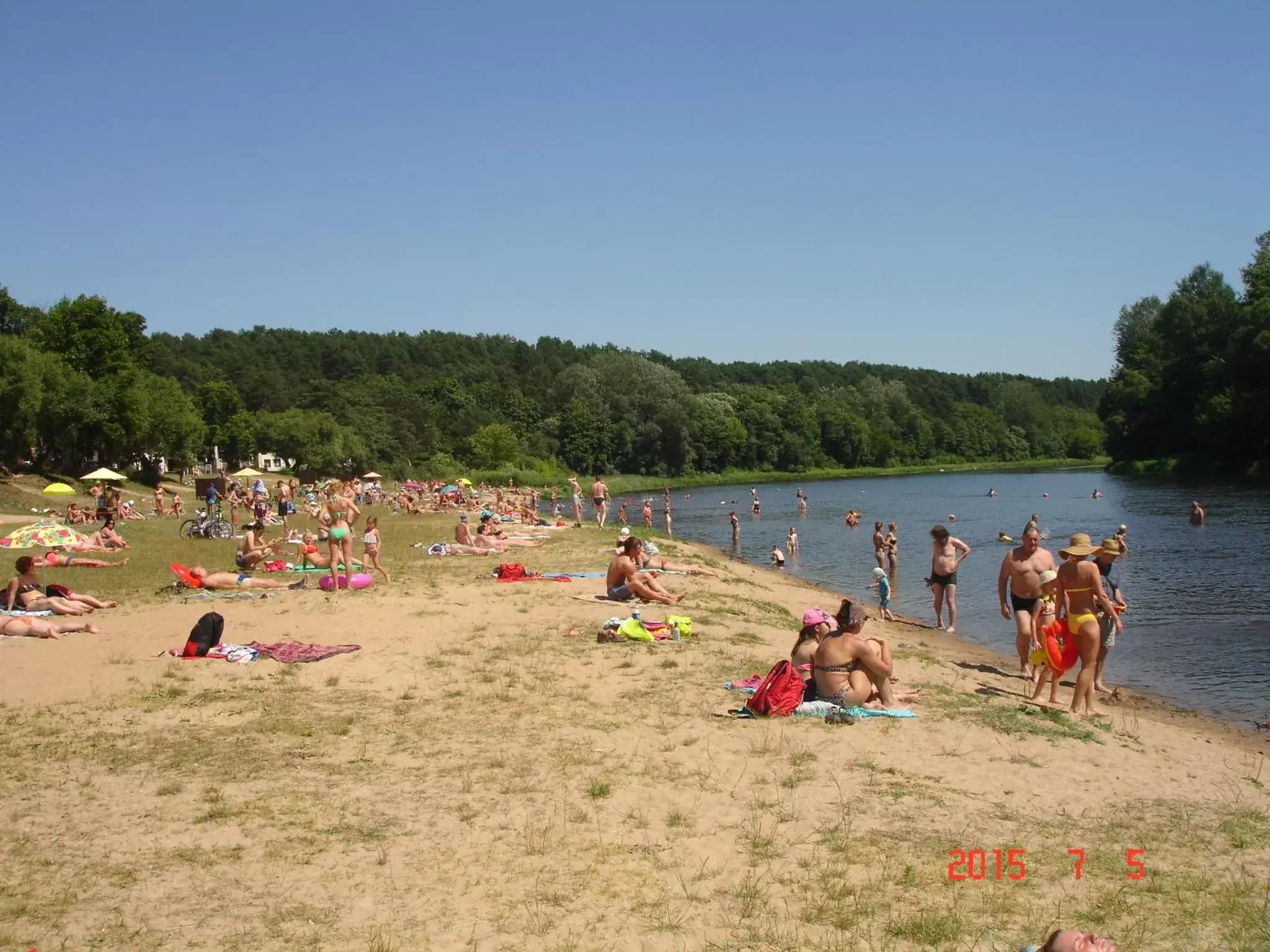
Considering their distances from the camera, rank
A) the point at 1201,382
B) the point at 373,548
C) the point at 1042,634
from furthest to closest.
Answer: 1. the point at 1201,382
2. the point at 373,548
3. the point at 1042,634

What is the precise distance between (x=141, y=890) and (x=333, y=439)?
69.0 m

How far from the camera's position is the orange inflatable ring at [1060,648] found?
356 inches

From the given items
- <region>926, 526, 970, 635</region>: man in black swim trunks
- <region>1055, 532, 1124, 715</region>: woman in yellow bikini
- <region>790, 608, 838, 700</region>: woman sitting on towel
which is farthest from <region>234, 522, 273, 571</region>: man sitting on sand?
<region>1055, 532, 1124, 715</region>: woman in yellow bikini

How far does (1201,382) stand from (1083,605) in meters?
64.4

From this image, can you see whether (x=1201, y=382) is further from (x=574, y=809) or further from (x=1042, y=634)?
(x=574, y=809)

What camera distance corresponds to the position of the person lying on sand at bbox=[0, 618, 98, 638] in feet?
35.7

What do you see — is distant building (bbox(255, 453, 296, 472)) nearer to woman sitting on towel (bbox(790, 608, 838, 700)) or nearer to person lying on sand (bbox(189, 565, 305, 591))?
person lying on sand (bbox(189, 565, 305, 591))

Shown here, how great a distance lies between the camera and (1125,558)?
25484 millimetres

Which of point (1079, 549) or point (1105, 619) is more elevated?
point (1079, 549)

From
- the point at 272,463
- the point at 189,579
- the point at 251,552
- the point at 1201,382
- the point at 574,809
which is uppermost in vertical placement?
the point at 1201,382

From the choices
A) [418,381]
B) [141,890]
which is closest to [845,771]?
[141,890]

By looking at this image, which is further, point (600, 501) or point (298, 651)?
point (600, 501)

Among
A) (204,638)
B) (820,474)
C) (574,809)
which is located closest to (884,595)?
(204,638)

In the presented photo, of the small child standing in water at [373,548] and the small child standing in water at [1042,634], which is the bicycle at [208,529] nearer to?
the small child standing in water at [373,548]
